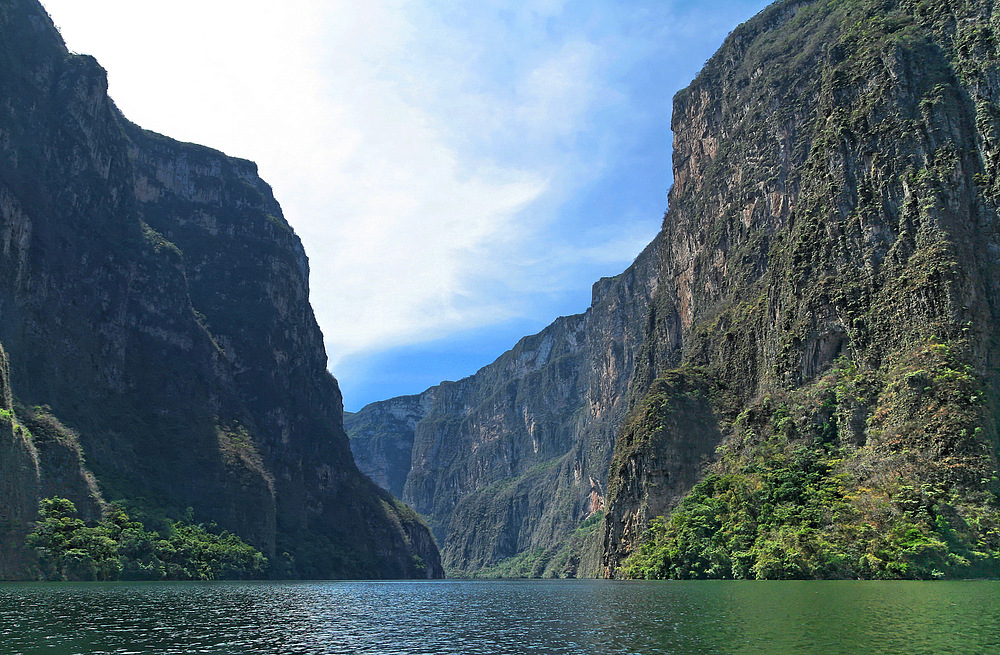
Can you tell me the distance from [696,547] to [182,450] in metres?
126

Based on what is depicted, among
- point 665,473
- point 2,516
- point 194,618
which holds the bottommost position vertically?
point 194,618

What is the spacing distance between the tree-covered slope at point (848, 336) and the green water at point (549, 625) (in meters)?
28.7

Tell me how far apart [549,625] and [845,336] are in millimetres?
96117

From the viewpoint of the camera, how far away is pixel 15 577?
10181 cm

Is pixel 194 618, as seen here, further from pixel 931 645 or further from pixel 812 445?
pixel 812 445

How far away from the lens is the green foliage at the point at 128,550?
11019cm

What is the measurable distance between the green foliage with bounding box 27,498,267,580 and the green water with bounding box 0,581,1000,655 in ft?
176

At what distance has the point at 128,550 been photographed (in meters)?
130

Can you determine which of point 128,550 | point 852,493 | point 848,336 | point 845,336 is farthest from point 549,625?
point 128,550

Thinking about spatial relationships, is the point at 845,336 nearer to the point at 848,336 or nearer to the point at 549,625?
the point at 848,336

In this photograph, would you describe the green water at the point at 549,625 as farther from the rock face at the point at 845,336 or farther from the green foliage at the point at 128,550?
the green foliage at the point at 128,550

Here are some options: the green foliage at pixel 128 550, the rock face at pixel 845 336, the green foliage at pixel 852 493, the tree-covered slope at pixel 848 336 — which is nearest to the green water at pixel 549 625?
the green foliage at pixel 852 493

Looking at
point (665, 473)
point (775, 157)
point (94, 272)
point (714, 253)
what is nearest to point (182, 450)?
point (94, 272)

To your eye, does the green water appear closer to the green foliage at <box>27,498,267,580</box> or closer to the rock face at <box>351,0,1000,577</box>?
the rock face at <box>351,0,1000,577</box>
